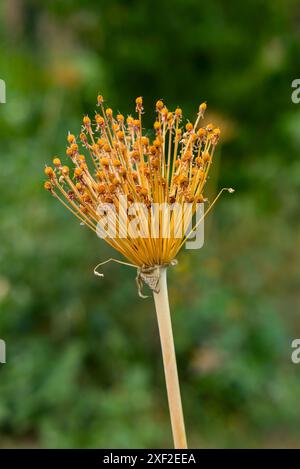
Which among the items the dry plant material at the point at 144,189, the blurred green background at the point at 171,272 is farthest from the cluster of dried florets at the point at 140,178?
the blurred green background at the point at 171,272

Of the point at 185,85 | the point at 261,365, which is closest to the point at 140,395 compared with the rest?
the point at 261,365

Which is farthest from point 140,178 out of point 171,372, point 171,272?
point 171,272

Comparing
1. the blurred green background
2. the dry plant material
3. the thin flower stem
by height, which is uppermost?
the blurred green background

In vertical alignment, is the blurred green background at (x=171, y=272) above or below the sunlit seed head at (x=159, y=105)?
above

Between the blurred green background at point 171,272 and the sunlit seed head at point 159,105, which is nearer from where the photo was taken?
the sunlit seed head at point 159,105

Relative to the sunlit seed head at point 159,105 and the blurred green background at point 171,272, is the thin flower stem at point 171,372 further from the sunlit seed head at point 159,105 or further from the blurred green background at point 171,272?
the blurred green background at point 171,272

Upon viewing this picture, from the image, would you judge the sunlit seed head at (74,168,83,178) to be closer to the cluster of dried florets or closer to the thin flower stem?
the cluster of dried florets

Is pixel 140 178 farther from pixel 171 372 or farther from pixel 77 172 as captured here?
pixel 171 372

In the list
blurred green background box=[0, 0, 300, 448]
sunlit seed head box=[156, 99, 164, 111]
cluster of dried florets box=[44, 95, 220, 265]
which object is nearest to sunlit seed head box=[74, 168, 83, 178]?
cluster of dried florets box=[44, 95, 220, 265]

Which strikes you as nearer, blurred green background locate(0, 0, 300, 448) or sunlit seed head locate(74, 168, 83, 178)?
sunlit seed head locate(74, 168, 83, 178)

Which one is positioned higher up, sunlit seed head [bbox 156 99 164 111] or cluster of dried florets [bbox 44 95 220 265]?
sunlit seed head [bbox 156 99 164 111]
